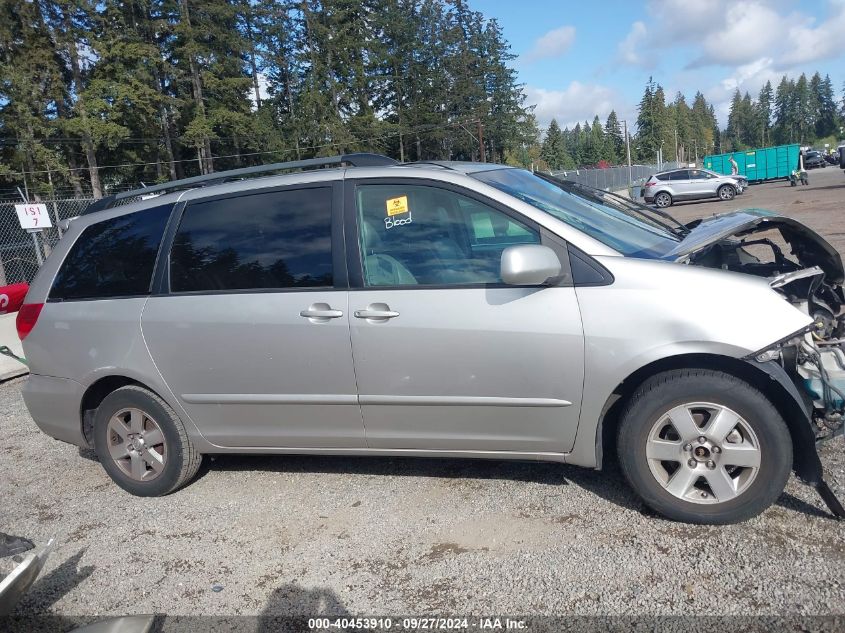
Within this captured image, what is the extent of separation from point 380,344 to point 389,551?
1026 millimetres

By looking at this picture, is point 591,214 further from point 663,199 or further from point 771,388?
point 663,199

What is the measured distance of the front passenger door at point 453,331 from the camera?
3.21 m

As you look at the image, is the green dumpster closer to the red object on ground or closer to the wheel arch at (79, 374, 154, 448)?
the red object on ground

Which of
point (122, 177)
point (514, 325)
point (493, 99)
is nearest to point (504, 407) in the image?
point (514, 325)

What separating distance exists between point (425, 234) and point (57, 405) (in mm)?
2679

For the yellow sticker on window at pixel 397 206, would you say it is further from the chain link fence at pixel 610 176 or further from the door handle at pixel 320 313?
the chain link fence at pixel 610 176

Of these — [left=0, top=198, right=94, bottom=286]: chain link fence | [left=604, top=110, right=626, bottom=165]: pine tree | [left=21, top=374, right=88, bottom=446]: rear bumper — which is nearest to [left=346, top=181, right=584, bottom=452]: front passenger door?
[left=21, top=374, right=88, bottom=446]: rear bumper

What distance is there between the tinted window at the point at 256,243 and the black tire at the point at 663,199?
29.5 m

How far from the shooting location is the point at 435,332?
333cm

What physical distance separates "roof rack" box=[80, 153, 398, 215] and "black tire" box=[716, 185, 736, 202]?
30043 mm

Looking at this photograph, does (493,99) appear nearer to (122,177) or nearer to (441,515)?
(122,177)

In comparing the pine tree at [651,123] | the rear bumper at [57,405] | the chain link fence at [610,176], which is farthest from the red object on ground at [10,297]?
the pine tree at [651,123]

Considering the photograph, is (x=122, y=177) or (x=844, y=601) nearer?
(x=844, y=601)

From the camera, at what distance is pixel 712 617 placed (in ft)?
8.45
